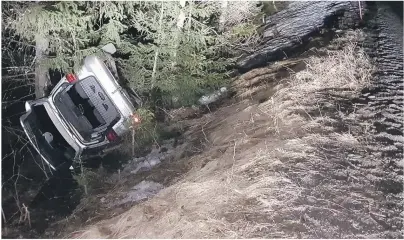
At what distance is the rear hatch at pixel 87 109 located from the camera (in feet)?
27.7

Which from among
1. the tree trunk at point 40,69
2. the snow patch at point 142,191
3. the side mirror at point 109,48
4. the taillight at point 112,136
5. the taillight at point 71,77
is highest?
the tree trunk at point 40,69

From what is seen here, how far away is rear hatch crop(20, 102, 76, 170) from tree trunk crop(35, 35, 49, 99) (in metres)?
0.75

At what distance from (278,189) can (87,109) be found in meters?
4.86

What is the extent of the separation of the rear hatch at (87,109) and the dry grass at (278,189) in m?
2.31

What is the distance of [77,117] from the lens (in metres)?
8.86

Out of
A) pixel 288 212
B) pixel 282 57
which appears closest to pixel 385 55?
pixel 282 57

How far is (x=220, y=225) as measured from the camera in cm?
532

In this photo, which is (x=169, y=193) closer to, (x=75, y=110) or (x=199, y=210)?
(x=199, y=210)

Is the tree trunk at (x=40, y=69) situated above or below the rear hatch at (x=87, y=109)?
above

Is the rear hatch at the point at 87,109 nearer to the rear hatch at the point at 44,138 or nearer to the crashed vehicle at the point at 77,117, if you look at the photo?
the crashed vehicle at the point at 77,117

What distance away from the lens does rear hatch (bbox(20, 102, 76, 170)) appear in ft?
26.4

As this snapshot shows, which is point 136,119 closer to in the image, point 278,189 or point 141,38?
point 141,38

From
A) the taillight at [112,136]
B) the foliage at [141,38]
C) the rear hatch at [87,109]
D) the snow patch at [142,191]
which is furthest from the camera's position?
the rear hatch at [87,109]

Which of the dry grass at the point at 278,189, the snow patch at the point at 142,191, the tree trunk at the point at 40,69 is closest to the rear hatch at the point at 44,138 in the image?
the tree trunk at the point at 40,69
